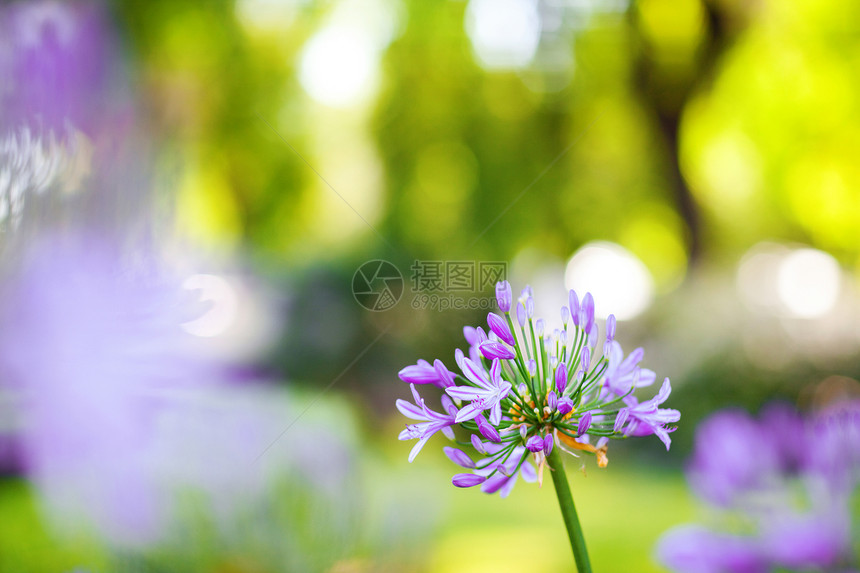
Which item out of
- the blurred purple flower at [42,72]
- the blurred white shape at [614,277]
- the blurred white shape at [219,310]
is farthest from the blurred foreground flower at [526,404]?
the blurred white shape at [614,277]

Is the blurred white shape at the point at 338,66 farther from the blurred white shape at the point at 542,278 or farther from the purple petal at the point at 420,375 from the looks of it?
the purple petal at the point at 420,375

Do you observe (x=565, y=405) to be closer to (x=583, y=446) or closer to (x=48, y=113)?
(x=583, y=446)

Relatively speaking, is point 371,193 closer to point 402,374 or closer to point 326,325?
point 326,325

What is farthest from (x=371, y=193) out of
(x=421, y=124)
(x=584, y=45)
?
(x=584, y=45)

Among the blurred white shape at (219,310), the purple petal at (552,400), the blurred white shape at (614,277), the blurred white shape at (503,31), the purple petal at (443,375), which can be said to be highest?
the blurred white shape at (503,31)

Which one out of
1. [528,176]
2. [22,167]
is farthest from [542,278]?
[22,167]

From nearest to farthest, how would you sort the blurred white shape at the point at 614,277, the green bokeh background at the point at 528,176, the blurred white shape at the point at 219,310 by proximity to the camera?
1. the blurred white shape at the point at 219,310
2. the green bokeh background at the point at 528,176
3. the blurred white shape at the point at 614,277
